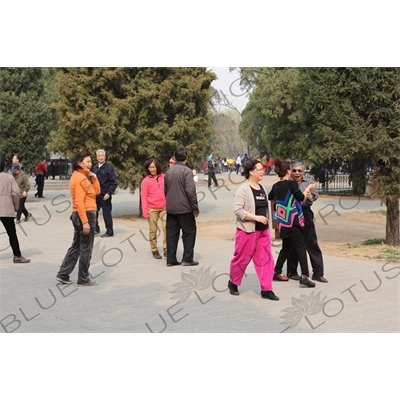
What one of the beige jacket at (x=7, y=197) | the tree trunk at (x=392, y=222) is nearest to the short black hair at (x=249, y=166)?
the beige jacket at (x=7, y=197)

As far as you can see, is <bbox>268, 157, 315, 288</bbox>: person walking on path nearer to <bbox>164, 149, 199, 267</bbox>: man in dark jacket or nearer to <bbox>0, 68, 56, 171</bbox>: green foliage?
<bbox>164, 149, 199, 267</bbox>: man in dark jacket

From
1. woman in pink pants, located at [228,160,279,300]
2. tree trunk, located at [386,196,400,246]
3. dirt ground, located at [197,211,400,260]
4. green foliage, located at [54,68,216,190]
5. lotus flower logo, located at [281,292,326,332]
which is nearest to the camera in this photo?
→ lotus flower logo, located at [281,292,326,332]

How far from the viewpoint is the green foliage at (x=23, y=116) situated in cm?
2339

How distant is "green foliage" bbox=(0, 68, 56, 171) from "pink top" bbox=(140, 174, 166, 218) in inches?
524

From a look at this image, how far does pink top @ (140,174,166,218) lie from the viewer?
11344 millimetres

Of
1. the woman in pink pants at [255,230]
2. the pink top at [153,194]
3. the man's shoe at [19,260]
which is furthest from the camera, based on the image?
the pink top at [153,194]

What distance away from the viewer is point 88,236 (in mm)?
8852

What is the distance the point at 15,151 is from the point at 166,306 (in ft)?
57.0

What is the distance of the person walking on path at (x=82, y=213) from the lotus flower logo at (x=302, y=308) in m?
2.90

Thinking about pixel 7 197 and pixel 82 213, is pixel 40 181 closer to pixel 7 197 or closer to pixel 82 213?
pixel 7 197

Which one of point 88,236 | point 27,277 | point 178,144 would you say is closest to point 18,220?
point 178,144

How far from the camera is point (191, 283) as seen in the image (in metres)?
9.21

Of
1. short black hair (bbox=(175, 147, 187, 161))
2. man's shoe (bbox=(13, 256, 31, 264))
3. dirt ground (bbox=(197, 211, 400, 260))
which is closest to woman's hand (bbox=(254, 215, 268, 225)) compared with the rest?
short black hair (bbox=(175, 147, 187, 161))

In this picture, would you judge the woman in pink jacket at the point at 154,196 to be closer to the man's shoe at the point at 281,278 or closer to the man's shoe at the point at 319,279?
the man's shoe at the point at 281,278
